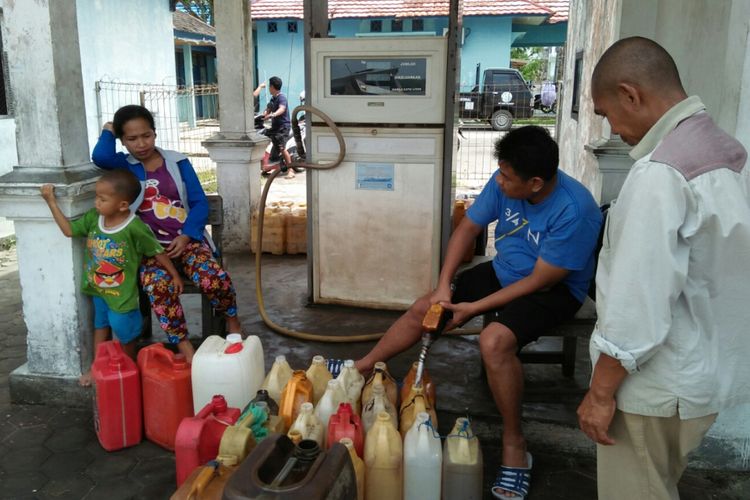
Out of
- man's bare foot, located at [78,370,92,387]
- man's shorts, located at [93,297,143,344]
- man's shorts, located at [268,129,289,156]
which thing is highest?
man's shorts, located at [268,129,289,156]

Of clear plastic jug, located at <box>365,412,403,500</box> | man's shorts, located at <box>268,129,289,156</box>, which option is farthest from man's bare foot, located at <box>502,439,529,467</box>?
man's shorts, located at <box>268,129,289,156</box>

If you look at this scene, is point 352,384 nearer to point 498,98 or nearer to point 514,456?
point 514,456

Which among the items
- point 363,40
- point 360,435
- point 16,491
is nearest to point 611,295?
point 360,435

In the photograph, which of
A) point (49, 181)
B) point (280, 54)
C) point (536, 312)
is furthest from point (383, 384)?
point (280, 54)

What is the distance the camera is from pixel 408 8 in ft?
64.9

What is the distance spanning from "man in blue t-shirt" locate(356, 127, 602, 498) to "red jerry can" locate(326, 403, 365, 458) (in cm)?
70

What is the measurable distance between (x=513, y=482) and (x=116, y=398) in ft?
6.13

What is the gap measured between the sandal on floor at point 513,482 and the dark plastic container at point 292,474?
1.00 m

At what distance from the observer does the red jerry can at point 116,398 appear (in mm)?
3137

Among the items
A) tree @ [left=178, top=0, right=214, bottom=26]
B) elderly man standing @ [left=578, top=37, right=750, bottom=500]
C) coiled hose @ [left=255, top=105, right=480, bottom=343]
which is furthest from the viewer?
tree @ [left=178, top=0, right=214, bottom=26]

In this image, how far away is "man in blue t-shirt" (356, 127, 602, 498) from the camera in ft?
9.69

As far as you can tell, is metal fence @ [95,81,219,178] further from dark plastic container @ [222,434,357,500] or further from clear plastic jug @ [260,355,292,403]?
dark plastic container @ [222,434,357,500]

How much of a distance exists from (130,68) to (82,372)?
11.3 meters

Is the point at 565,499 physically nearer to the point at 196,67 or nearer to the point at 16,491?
the point at 16,491
